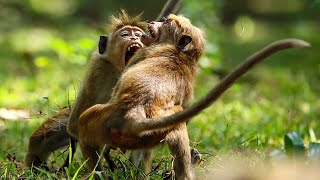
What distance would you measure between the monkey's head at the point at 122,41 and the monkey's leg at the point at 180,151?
1.23 m

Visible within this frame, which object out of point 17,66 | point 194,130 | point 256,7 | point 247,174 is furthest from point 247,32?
point 247,174

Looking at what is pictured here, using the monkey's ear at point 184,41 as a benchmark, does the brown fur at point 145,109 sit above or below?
below

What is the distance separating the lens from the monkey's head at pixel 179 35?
6.32 metres

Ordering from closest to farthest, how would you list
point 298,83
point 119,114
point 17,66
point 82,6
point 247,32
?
point 119,114 < point 298,83 < point 17,66 < point 247,32 < point 82,6

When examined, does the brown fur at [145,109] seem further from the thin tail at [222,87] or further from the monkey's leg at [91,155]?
the thin tail at [222,87]

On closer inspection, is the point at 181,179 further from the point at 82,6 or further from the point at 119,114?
the point at 82,6

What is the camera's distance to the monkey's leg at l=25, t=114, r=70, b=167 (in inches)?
283

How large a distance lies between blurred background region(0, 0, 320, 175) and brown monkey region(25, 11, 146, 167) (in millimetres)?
194

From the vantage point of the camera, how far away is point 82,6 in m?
19.5

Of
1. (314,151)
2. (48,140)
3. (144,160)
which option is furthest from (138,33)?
(314,151)

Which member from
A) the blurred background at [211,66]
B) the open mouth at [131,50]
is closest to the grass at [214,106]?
the blurred background at [211,66]

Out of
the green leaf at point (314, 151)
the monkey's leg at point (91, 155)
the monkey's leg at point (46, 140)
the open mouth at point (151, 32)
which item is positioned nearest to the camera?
the monkey's leg at point (91, 155)

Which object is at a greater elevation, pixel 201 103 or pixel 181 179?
pixel 201 103

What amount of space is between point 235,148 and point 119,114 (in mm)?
2035
